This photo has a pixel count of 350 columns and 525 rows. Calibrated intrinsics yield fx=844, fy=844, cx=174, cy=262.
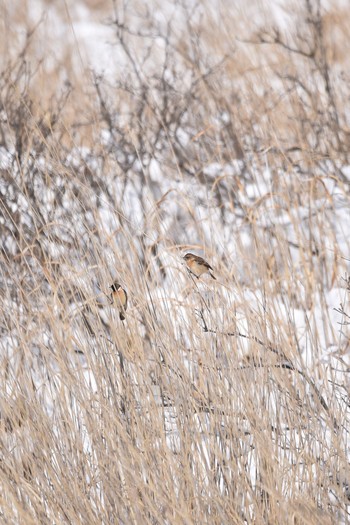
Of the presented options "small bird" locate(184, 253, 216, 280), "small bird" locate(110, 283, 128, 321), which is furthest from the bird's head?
"small bird" locate(184, 253, 216, 280)

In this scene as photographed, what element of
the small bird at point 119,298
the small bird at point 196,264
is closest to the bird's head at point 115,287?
the small bird at point 119,298

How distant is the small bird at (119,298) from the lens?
5.71ft

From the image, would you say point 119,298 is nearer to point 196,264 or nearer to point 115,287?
point 115,287

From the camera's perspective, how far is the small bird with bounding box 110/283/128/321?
1740 millimetres

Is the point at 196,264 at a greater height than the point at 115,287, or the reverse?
the point at 196,264

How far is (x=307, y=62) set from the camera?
13.7ft

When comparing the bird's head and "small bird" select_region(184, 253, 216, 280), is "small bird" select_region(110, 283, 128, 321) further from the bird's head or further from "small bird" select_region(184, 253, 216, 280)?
"small bird" select_region(184, 253, 216, 280)

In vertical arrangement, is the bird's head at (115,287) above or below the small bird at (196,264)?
below

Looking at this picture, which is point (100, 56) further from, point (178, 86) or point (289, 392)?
point (289, 392)

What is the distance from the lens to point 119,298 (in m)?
1.77

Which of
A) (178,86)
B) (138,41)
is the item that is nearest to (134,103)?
(178,86)

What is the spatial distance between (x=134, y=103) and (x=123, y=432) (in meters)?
2.93

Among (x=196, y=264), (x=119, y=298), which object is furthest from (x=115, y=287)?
(x=196, y=264)

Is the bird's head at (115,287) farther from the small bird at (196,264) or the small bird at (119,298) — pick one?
the small bird at (196,264)
